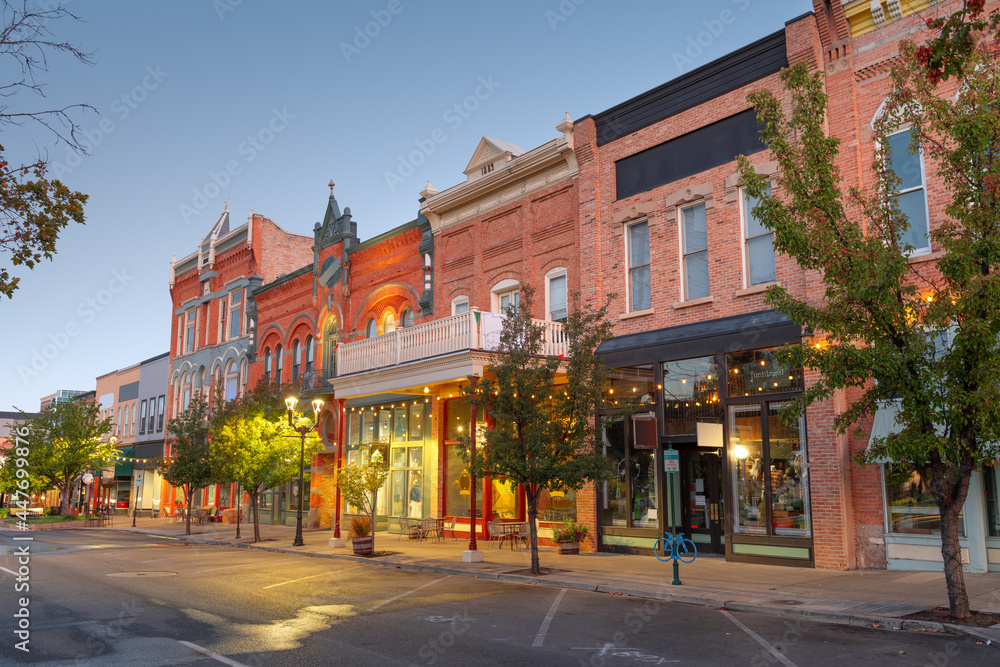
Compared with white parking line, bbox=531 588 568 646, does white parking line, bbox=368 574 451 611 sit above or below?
below

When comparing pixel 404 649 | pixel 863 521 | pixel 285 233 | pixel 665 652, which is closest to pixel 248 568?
pixel 404 649

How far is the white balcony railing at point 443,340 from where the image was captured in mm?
19391

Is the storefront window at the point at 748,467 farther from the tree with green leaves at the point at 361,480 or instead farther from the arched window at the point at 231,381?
the arched window at the point at 231,381

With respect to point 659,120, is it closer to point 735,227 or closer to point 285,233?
point 735,227

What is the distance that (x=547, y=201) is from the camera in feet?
74.3

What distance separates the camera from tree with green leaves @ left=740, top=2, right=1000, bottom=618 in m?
9.66

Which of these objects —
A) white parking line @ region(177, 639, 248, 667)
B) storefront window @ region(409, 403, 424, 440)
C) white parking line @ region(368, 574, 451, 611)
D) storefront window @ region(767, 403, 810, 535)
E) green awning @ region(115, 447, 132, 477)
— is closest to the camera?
white parking line @ region(177, 639, 248, 667)

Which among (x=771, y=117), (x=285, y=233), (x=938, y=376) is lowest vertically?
(x=938, y=376)

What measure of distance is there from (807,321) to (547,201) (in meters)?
12.6

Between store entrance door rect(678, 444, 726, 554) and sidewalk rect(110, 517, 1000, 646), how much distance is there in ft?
2.29

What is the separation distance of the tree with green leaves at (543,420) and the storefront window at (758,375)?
294cm

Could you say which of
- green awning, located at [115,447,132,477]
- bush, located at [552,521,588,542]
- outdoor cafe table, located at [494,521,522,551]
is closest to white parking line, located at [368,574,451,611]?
bush, located at [552,521,588,542]

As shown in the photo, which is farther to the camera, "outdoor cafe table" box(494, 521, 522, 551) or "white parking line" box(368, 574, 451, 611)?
"outdoor cafe table" box(494, 521, 522, 551)

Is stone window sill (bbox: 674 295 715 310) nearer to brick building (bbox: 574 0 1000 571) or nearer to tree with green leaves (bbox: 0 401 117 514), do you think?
brick building (bbox: 574 0 1000 571)
